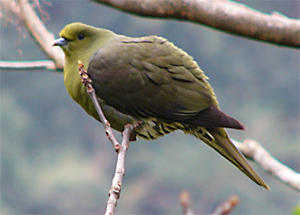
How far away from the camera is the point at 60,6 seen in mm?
17766

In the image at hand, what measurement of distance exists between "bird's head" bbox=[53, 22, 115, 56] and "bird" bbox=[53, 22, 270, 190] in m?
0.05

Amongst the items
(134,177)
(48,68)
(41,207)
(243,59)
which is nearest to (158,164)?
(134,177)

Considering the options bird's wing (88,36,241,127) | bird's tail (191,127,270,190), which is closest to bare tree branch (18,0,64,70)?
bird's wing (88,36,241,127)

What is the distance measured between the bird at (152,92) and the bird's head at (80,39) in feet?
0.17

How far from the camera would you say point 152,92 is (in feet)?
7.71

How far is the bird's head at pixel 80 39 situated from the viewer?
8.13ft

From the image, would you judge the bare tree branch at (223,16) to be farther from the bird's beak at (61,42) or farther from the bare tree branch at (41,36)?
the bare tree branch at (41,36)

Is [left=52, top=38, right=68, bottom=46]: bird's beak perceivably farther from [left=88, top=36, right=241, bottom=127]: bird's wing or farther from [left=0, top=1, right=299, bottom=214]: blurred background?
[left=0, top=1, right=299, bottom=214]: blurred background

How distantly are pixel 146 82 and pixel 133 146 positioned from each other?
1594 cm

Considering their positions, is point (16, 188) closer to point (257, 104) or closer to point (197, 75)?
point (257, 104)

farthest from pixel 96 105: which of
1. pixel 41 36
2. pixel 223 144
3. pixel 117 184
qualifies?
pixel 41 36

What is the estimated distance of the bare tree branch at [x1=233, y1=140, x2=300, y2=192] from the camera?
2.50 metres

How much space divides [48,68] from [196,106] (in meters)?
0.97

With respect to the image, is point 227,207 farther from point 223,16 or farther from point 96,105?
point 223,16
